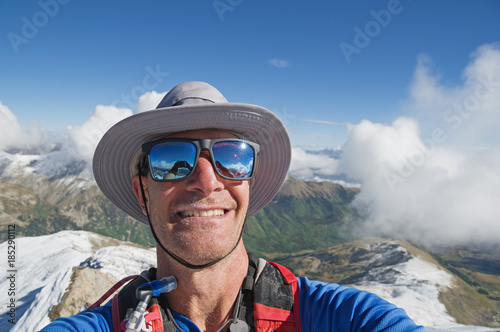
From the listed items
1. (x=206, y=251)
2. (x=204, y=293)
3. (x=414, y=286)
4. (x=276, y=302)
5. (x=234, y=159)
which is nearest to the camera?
(x=206, y=251)

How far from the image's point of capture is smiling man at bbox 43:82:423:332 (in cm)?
391

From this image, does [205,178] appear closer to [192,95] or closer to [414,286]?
[192,95]

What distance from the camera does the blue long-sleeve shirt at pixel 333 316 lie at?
3639 mm

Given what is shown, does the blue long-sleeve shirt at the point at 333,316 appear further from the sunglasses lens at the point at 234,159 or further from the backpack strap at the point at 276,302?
the sunglasses lens at the point at 234,159

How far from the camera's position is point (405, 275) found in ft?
538

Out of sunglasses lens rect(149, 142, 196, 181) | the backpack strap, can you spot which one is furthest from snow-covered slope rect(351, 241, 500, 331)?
sunglasses lens rect(149, 142, 196, 181)

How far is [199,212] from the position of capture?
411 cm

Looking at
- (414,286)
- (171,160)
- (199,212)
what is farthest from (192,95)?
(414,286)

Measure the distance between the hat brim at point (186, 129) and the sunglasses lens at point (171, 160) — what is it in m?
0.29

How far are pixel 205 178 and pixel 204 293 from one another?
1.81 metres

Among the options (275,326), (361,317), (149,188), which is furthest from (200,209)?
(361,317)

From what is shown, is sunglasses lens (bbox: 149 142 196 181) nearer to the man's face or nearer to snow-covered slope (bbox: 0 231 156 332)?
the man's face

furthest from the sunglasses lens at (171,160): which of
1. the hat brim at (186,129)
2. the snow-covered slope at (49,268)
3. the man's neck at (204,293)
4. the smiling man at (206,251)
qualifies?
the snow-covered slope at (49,268)

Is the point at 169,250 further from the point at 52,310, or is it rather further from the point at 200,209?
the point at 52,310
